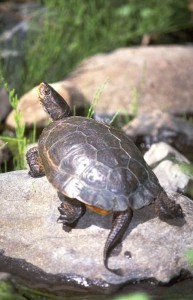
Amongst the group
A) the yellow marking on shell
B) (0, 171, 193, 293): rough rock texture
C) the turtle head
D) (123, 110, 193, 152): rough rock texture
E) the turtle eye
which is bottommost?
(123, 110, 193, 152): rough rock texture

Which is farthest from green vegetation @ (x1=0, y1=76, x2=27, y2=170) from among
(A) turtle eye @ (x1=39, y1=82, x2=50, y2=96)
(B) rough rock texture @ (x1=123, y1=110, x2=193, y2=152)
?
(B) rough rock texture @ (x1=123, y1=110, x2=193, y2=152)

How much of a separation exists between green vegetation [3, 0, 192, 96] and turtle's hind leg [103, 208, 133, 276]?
10.5ft

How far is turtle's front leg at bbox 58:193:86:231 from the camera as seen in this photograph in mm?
3664

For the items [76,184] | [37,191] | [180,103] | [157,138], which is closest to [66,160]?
[76,184]

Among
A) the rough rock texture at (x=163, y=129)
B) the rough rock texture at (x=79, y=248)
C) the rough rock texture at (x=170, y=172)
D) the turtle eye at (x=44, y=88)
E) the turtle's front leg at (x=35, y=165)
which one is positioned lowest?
the rough rock texture at (x=163, y=129)

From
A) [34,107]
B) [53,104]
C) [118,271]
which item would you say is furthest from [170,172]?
[34,107]

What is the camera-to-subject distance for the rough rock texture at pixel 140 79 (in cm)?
643

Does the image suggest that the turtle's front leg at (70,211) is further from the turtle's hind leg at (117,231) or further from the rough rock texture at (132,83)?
the rough rock texture at (132,83)

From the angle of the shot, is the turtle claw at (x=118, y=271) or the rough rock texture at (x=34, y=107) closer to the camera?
the turtle claw at (x=118, y=271)

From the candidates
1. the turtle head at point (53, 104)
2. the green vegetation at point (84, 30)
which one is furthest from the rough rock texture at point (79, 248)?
the green vegetation at point (84, 30)

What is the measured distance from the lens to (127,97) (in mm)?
6457

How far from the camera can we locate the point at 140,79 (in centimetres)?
664

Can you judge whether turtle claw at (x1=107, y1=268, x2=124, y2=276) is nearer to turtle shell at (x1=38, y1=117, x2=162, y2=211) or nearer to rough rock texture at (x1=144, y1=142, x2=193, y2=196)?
turtle shell at (x1=38, y1=117, x2=162, y2=211)

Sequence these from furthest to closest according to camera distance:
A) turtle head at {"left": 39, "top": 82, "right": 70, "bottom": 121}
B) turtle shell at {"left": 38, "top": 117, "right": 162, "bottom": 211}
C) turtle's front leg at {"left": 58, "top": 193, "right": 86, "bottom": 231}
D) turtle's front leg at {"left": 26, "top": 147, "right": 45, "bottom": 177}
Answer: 1. turtle head at {"left": 39, "top": 82, "right": 70, "bottom": 121}
2. turtle's front leg at {"left": 26, "top": 147, "right": 45, "bottom": 177}
3. turtle's front leg at {"left": 58, "top": 193, "right": 86, "bottom": 231}
4. turtle shell at {"left": 38, "top": 117, "right": 162, "bottom": 211}
